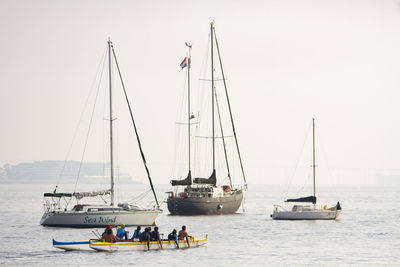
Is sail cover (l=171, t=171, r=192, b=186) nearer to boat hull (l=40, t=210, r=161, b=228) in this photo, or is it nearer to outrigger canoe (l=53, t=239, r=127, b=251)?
boat hull (l=40, t=210, r=161, b=228)

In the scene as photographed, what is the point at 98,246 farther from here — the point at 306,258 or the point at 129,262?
the point at 306,258

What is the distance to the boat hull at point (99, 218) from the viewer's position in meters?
73.8

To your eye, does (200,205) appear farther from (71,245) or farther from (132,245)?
(71,245)

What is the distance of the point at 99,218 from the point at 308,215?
104 ft

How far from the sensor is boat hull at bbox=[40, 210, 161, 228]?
73.8 m

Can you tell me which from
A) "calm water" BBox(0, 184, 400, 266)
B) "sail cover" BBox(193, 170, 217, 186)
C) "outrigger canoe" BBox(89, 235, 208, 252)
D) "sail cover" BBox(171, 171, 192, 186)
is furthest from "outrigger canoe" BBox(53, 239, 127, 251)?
"sail cover" BBox(171, 171, 192, 186)

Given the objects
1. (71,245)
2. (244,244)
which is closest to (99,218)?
(244,244)

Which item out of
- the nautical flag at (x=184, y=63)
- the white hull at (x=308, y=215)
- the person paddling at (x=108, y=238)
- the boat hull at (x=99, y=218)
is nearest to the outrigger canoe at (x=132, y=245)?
the person paddling at (x=108, y=238)

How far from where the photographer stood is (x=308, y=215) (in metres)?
94.4

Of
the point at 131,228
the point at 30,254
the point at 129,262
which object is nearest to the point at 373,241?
the point at 131,228

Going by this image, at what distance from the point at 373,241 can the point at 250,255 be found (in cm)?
1793

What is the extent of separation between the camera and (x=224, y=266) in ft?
169

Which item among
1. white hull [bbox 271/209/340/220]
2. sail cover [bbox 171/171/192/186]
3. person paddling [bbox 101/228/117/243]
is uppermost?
sail cover [bbox 171/171/192/186]

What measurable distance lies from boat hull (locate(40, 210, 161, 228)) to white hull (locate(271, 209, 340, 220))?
2600cm
